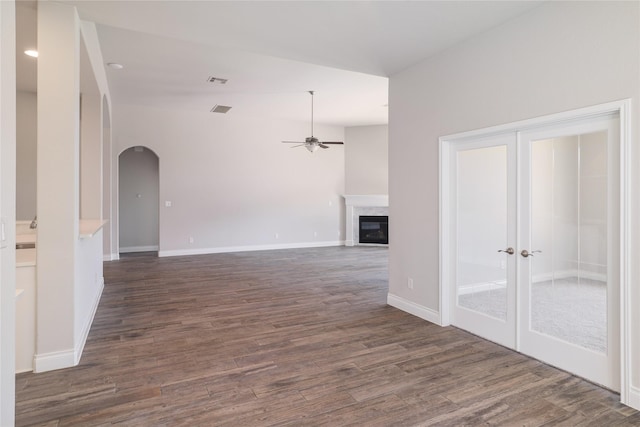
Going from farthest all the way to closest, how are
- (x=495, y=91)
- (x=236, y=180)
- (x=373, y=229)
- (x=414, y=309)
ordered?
(x=373, y=229)
(x=236, y=180)
(x=414, y=309)
(x=495, y=91)

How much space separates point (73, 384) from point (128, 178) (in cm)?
775

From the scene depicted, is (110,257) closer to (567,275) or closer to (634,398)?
(567,275)

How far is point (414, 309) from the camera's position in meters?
4.21

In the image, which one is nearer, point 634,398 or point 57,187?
point 634,398

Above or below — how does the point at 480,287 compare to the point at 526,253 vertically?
below

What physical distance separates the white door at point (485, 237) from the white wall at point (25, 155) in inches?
267

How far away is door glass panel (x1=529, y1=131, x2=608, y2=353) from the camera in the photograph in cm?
265

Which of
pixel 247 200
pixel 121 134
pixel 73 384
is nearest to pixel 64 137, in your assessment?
pixel 73 384

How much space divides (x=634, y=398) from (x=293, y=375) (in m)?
2.29

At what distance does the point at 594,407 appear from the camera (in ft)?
7.70

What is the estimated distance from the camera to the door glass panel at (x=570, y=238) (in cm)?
265

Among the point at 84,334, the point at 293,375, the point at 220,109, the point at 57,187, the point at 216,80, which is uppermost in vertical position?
the point at 220,109
